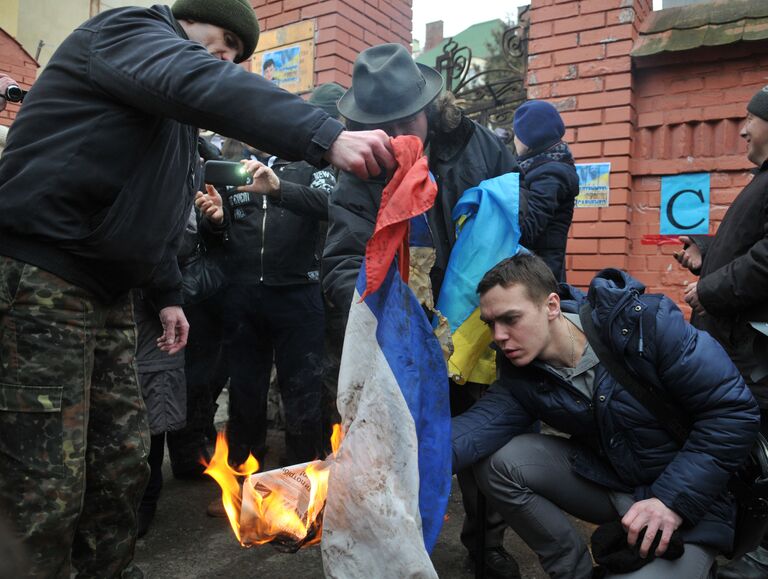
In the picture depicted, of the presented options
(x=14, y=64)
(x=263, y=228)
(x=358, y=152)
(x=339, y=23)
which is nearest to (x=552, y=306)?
(x=358, y=152)

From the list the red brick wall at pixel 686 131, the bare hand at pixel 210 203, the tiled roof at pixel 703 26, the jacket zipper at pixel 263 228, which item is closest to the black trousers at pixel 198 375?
the jacket zipper at pixel 263 228

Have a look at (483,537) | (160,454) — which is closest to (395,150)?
(483,537)

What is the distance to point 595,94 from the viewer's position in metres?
4.49

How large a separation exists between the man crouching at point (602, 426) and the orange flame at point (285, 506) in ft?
1.75

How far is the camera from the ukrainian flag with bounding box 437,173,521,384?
264cm

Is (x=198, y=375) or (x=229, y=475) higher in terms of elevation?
(x=198, y=375)

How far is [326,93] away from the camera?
13.5 ft

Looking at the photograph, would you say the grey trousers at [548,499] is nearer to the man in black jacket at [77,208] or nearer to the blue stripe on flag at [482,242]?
the blue stripe on flag at [482,242]

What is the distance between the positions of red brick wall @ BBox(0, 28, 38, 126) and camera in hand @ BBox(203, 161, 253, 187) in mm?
7911

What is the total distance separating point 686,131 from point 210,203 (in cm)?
295

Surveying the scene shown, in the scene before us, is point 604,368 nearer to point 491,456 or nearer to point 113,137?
point 491,456

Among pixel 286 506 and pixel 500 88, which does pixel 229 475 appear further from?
pixel 500 88

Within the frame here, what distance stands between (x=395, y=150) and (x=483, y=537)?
5.20 feet

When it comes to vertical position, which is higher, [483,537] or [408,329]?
[408,329]
